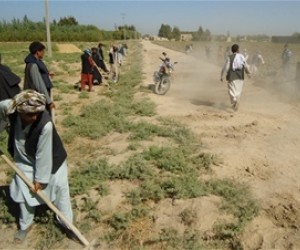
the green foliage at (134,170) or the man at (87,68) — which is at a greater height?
the man at (87,68)

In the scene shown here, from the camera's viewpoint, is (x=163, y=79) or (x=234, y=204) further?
(x=163, y=79)

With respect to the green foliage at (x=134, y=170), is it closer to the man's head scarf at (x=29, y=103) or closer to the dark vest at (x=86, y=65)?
the man's head scarf at (x=29, y=103)

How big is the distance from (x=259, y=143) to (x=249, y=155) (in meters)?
0.79

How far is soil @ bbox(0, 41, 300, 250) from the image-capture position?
4.29 meters

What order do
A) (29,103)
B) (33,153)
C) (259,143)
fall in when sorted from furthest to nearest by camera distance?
(259,143) < (33,153) < (29,103)

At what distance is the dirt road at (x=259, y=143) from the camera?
430 cm

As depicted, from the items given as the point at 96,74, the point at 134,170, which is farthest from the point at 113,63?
the point at 134,170

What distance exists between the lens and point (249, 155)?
6.29 meters

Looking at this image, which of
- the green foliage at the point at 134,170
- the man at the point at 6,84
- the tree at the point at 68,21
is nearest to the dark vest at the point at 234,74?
the green foliage at the point at 134,170

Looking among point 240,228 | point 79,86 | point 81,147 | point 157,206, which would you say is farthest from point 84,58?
point 240,228

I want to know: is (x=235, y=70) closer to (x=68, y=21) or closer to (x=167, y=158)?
(x=167, y=158)

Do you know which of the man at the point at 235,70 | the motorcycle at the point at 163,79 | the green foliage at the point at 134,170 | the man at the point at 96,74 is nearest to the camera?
the green foliage at the point at 134,170

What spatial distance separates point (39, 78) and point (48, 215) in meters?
2.52

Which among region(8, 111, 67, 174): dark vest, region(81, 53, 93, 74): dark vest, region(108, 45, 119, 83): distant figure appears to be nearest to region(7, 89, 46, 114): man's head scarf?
region(8, 111, 67, 174): dark vest
